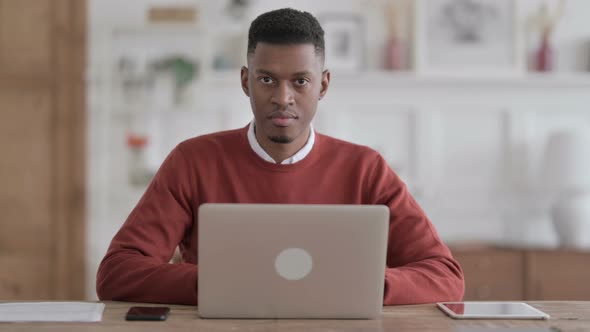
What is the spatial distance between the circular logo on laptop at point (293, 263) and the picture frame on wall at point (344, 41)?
2772 millimetres

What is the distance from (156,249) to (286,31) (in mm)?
608

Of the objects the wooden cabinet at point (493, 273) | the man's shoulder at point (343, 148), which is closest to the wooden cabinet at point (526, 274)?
the wooden cabinet at point (493, 273)

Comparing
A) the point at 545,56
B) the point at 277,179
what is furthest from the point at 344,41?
the point at 277,179

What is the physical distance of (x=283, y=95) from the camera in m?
1.80

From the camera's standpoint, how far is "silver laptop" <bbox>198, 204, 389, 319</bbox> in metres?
1.33

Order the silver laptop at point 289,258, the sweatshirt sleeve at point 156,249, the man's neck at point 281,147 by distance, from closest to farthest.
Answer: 1. the silver laptop at point 289,258
2. the sweatshirt sleeve at point 156,249
3. the man's neck at point 281,147

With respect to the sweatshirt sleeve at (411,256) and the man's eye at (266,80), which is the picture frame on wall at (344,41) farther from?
the man's eye at (266,80)

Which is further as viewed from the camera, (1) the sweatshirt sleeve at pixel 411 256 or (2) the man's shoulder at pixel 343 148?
(2) the man's shoulder at pixel 343 148

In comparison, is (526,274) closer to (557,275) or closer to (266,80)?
(557,275)

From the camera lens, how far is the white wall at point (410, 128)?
13.4ft

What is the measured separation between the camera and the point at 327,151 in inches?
79.9

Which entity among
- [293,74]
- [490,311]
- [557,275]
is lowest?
[557,275]

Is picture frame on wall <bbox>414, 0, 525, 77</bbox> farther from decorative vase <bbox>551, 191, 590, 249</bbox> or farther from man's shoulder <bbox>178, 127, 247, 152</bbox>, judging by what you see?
man's shoulder <bbox>178, 127, 247, 152</bbox>

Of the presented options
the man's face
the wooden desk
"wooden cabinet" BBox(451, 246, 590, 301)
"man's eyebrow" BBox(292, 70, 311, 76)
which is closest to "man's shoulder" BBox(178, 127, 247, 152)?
the man's face
